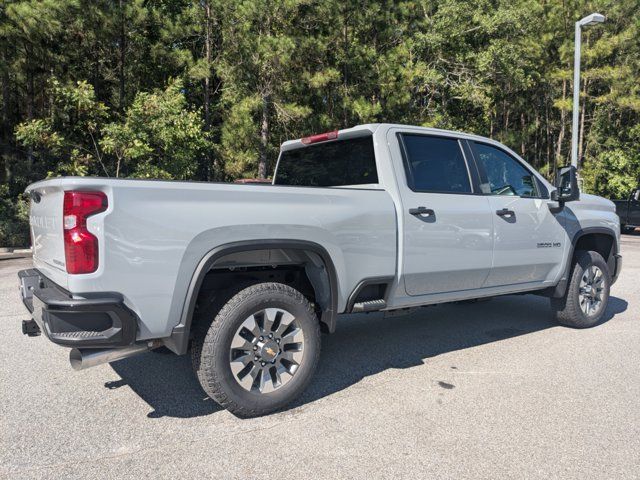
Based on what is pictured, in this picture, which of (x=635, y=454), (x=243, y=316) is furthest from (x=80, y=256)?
(x=635, y=454)

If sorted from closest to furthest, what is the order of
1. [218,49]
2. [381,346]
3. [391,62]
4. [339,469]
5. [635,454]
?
[339,469] < [635,454] < [381,346] < [218,49] < [391,62]

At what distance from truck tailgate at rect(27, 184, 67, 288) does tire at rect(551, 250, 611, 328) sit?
4881 mm

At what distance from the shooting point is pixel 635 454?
288 centimetres

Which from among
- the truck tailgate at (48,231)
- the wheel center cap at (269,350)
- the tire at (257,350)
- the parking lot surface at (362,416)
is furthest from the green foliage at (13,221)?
the wheel center cap at (269,350)

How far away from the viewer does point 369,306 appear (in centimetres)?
384

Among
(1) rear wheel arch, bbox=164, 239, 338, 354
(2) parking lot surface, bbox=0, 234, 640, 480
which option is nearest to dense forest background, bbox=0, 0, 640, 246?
(2) parking lot surface, bbox=0, 234, 640, 480

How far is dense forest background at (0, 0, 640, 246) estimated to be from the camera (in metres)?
13.5

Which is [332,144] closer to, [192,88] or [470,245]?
[470,245]

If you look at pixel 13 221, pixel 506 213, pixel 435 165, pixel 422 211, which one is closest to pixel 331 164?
pixel 435 165

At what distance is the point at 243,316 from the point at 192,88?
15.8m

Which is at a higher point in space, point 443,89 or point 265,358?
point 443,89

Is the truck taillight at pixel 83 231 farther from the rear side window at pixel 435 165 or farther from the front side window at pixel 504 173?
the front side window at pixel 504 173

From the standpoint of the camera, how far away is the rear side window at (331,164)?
13.9 feet

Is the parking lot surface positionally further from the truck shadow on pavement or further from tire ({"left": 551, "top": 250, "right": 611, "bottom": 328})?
tire ({"left": 551, "top": 250, "right": 611, "bottom": 328})
